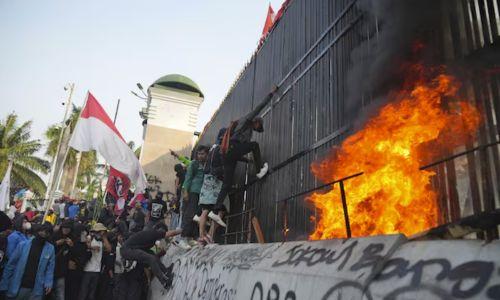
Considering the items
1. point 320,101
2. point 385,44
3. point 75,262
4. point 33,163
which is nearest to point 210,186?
point 320,101

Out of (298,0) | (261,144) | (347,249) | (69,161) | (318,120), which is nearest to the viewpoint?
(347,249)

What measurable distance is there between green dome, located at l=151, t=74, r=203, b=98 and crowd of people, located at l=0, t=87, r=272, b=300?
1598cm

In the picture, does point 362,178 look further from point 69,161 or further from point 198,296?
point 69,161

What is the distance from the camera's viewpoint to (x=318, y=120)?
5.87m

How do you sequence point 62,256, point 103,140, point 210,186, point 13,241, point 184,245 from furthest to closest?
point 103,140
point 62,256
point 184,245
point 210,186
point 13,241

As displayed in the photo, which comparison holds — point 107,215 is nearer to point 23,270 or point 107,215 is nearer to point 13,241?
point 13,241

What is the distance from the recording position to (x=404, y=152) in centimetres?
400

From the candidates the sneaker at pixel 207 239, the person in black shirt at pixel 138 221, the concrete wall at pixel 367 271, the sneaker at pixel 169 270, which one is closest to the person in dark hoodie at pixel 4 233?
the sneaker at pixel 169 270

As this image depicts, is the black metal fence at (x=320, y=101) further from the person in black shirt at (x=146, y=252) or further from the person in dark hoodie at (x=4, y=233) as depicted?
the person in dark hoodie at (x=4, y=233)

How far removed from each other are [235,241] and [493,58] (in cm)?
633

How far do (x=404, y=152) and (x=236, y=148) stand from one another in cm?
380

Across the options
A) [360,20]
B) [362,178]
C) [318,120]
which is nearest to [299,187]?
[318,120]

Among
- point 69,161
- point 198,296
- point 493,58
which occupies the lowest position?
point 198,296

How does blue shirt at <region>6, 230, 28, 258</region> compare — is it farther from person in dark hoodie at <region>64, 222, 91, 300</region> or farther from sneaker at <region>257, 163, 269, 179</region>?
sneaker at <region>257, 163, 269, 179</region>
